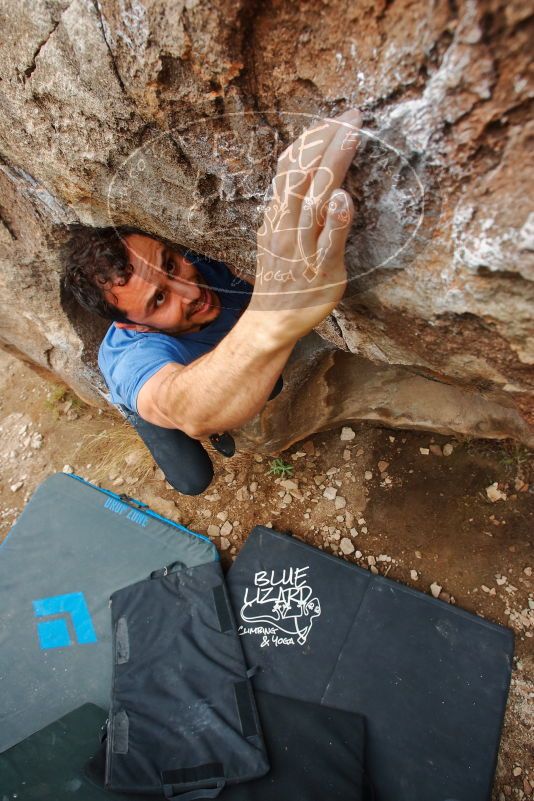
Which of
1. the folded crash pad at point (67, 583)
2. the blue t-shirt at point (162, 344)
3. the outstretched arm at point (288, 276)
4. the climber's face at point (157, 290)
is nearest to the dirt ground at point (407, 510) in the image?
the folded crash pad at point (67, 583)

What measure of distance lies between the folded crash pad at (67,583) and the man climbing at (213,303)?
63 centimetres

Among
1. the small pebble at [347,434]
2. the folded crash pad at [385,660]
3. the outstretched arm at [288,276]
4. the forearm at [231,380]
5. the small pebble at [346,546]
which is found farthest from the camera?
the small pebble at [347,434]

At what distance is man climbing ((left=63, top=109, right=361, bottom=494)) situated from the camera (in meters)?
0.89

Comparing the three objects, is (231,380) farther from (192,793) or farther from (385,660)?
(192,793)

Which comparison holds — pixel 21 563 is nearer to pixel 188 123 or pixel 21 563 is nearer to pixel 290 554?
pixel 290 554

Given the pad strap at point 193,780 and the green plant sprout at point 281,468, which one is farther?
the green plant sprout at point 281,468

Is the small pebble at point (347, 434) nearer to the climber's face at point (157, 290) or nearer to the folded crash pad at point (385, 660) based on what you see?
the folded crash pad at point (385, 660)

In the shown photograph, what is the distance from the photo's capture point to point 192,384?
1.29m

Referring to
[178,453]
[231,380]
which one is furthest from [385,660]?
[231,380]

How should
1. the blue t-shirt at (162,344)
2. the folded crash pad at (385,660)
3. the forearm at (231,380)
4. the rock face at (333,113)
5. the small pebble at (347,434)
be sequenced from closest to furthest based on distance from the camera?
the rock face at (333,113)
the forearm at (231,380)
the blue t-shirt at (162,344)
the folded crash pad at (385,660)
the small pebble at (347,434)

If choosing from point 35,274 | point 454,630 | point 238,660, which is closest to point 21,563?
point 238,660

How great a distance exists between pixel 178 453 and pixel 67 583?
1.17 metres

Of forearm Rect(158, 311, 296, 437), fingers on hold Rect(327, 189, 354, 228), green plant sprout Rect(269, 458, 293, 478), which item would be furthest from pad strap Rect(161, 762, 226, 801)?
fingers on hold Rect(327, 189, 354, 228)

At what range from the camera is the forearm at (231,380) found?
109 centimetres
